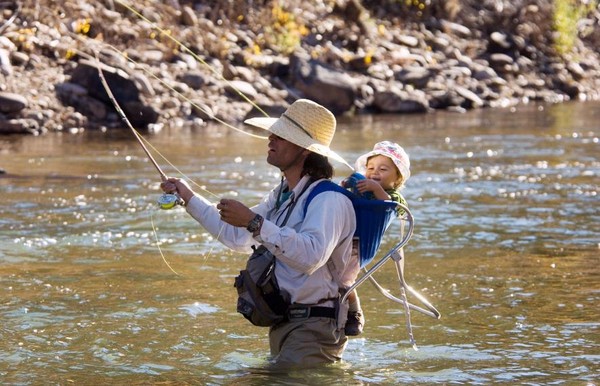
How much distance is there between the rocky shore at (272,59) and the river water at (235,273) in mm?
2401

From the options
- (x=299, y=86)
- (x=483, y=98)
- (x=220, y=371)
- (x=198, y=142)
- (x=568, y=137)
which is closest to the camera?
(x=220, y=371)

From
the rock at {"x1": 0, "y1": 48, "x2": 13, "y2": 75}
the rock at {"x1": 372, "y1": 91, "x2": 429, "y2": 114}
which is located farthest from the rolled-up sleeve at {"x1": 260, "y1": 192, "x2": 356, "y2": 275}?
the rock at {"x1": 372, "y1": 91, "x2": 429, "y2": 114}

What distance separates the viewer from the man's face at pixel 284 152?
6.12 meters

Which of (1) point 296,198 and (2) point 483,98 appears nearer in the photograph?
(1) point 296,198

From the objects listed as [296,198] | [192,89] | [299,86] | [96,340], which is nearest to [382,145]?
[296,198]

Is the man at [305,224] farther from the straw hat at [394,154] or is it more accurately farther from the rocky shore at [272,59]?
the rocky shore at [272,59]

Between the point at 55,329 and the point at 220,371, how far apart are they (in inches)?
53.3

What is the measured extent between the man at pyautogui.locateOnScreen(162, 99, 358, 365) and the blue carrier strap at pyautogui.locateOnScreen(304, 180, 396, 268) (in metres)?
0.05

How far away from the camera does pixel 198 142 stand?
19.1 meters

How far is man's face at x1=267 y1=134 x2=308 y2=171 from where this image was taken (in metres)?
6.12

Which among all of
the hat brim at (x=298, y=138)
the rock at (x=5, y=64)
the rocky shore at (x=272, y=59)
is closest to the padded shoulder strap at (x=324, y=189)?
the hat brim at (x=298, y=138)

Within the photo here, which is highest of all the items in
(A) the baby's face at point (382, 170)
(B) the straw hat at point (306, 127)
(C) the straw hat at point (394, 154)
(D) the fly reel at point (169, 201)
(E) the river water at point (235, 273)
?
(B) the straw hat at point (306, 127)

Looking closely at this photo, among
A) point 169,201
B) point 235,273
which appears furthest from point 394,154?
point 235,273

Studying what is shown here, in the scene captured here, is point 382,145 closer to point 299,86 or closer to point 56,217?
point 56,217
